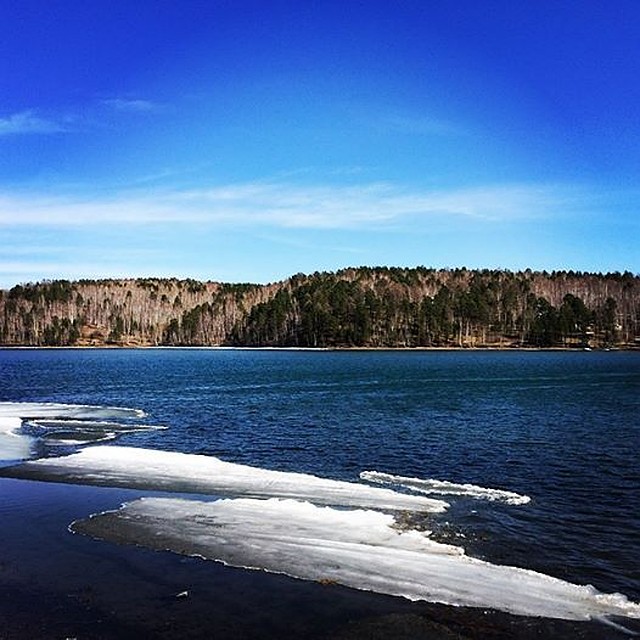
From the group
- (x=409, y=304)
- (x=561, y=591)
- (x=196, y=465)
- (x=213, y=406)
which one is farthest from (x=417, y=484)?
(x=409, y=304)

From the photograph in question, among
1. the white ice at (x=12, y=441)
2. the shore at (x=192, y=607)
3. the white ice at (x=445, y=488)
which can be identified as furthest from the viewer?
the white ice at (x=12, y=441)

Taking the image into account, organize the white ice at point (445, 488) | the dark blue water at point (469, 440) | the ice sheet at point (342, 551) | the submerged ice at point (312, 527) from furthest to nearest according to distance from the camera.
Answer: the white ice at point (445, 488), the dark blue water at point (469, 440), the submerged ice at point (312, 527), the ice sheet at point (342, 551)

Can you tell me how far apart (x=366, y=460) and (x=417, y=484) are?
16.6 feet

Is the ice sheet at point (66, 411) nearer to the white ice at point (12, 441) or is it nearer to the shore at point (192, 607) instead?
the white ice at point (12, 441)

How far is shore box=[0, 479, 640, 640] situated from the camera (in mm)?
10672

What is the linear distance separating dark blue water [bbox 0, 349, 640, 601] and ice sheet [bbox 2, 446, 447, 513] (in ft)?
6.22

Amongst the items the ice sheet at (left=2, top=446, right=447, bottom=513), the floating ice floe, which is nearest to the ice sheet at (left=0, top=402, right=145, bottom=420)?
the floating ice floe

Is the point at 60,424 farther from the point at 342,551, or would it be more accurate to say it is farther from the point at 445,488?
the point at 342,551

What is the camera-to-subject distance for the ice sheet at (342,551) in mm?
12156

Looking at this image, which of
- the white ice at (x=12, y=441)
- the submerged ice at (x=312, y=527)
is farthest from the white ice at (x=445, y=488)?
the white ice at (x=12, y=441)

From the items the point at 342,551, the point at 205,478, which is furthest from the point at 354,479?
the point at 342,551

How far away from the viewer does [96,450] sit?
27.5m

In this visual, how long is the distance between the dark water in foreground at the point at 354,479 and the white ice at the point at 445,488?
60 centimetres

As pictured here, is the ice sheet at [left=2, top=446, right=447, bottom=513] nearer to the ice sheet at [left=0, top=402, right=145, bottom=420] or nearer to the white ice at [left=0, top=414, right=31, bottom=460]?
the white ice at [left=0, top=414, right=31, bottom=460]
